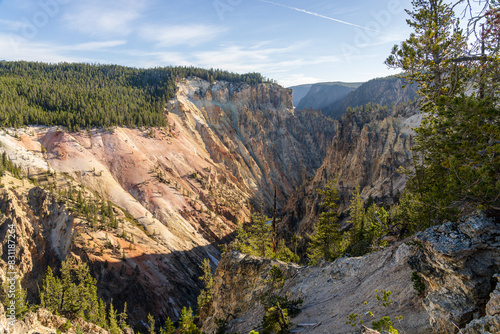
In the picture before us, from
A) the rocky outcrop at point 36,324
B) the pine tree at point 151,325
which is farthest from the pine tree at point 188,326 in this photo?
the pine tree at point 151,325

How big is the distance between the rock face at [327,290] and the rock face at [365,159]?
47465 mm

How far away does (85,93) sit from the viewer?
93750 millimetres

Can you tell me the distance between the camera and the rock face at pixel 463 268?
7051 mm

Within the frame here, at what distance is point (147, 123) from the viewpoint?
284 ft

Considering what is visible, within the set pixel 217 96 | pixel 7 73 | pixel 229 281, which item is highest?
pixel 7 73

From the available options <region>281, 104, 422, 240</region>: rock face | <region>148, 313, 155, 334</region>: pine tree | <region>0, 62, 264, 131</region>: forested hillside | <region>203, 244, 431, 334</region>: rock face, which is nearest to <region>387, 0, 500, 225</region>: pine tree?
<region>203, 244, 431, 334</region>: rock face

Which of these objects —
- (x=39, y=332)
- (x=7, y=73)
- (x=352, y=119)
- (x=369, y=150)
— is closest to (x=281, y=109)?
(x=352, y=119)

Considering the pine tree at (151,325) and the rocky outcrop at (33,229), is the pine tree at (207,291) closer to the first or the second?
the pine tree at (151,325)

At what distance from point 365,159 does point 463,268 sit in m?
72.1

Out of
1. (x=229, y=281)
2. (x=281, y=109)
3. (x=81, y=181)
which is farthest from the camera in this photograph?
(x=281, y=109)

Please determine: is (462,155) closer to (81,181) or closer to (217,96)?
(81,181)

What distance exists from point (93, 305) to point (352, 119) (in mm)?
85241

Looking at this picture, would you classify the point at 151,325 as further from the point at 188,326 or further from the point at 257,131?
the point at 257,131

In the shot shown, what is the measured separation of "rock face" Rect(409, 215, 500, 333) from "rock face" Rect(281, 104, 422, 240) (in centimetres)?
5583
